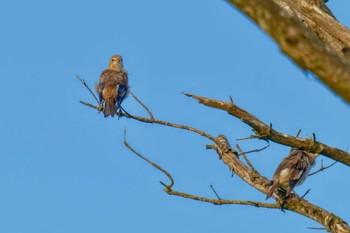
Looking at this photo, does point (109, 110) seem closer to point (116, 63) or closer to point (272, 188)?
point (116, 63)

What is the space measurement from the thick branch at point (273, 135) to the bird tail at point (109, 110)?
8.38 meters

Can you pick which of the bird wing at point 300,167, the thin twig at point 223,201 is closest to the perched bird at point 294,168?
the bird wing at point 300,167

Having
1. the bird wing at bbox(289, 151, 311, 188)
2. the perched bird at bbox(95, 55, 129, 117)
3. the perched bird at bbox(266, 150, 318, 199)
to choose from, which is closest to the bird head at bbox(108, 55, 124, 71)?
the perched bird at bbox(95, 55, 129, 117)

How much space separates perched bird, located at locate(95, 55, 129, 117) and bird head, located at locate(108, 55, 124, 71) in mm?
315

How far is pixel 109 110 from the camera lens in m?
13.6

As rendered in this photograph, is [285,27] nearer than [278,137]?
Yes

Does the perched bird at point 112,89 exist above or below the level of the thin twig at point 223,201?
above

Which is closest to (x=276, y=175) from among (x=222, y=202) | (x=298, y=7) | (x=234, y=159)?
(x=234, y=159)

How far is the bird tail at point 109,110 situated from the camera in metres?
13.5

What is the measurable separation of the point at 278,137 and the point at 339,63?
3158mm

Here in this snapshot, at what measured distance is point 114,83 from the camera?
14.7m

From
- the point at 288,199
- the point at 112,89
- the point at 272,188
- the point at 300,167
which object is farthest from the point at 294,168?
the point at 112,89

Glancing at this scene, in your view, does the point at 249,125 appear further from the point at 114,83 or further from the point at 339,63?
the point at 114,83

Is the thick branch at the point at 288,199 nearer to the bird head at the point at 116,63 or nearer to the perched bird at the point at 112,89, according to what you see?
the perched bird at the point at 112,89
